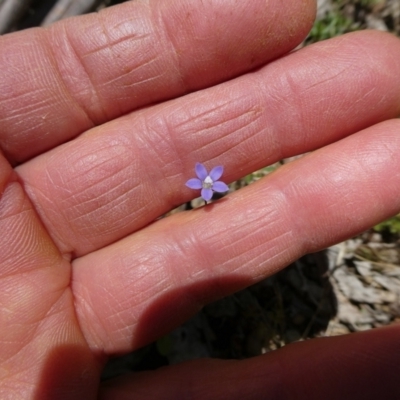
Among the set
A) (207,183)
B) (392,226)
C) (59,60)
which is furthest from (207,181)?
(392,226)

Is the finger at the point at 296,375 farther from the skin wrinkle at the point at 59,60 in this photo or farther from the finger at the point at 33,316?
the skin wrinkle at the point at 59,60

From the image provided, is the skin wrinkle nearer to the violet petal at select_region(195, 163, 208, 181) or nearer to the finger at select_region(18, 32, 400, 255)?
the finger at select_region(18, 32, 400, 255)

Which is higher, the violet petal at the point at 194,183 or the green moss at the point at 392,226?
the violet petal at the point at 194,183

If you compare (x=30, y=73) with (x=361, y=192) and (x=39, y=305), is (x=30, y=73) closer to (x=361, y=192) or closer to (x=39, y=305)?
(x=39, y=305)

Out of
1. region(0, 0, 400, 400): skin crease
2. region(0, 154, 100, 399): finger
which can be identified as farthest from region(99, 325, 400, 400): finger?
region(0, 154, 100, 399): finger

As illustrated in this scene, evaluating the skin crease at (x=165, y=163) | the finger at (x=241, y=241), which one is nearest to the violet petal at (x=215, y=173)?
the skin crease at (x=165, y=163)

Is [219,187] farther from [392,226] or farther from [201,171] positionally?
[392,226]

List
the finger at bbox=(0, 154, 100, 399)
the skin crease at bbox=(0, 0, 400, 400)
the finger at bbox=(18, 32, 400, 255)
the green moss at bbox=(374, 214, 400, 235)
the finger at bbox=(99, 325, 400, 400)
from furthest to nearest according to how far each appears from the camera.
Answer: the green moss at bbox=(374, 214, 400, 235) < the finger at bbox=(18, 32, 400, 255) < the skin crease at bbox=(0, 0, 400, 400) < the finger at bbox=(0, 154, 100, 399) < the finger at bbox=(99, 325, 400, 400)
